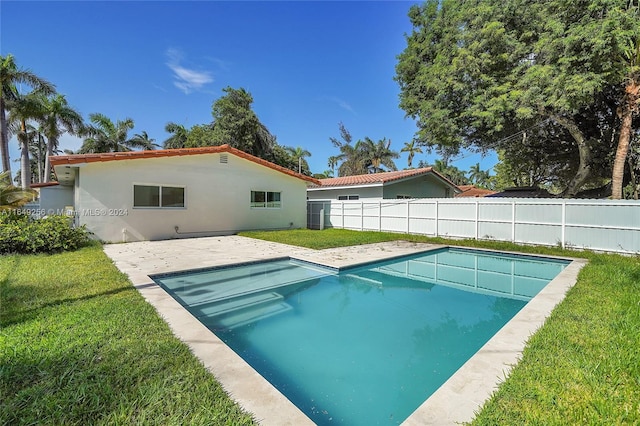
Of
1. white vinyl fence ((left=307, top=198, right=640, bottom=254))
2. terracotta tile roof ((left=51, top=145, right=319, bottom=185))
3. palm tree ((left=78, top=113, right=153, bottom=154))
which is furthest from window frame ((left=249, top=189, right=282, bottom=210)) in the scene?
palm tree ((left=78, top=113, right=153, bottom=154))

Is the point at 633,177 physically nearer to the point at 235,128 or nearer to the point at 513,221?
the point at 513,221

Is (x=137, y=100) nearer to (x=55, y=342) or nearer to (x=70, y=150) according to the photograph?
(x=55, y=342)

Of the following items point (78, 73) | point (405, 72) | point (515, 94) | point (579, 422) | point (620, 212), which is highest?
point (405, 72)

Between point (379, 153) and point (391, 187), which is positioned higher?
point (379, 153)

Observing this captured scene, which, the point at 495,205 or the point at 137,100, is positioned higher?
the point at 137,100

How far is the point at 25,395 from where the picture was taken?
2.35 metres

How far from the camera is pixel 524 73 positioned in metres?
13.3

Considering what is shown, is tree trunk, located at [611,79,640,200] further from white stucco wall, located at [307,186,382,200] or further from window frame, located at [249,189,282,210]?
window frame, located at [249,189,282,210]

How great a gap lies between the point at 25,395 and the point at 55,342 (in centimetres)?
105

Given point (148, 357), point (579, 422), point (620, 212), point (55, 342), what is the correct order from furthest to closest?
→ point (620, 212), point (55, 342), point (148, 357), point (579, 422)

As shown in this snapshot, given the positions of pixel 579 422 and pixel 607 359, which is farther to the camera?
pixel 607 359

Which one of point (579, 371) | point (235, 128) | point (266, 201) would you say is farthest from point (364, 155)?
point (579, 371)

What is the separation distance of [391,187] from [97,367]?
17347mm

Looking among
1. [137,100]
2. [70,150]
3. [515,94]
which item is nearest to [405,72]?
[515,94]
